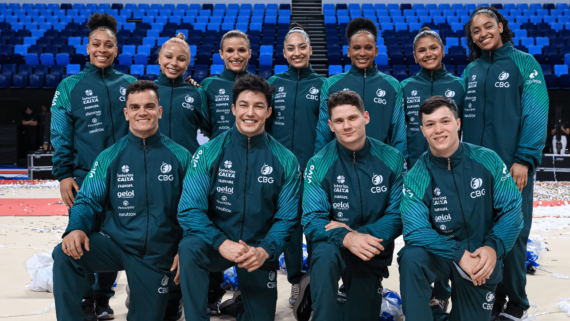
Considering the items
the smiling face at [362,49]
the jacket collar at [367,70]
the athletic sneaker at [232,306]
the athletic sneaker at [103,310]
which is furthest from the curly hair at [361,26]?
the athletic sneaker at [103,310]

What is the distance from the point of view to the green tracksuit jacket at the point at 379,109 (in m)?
3.05

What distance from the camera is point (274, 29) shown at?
13734mm

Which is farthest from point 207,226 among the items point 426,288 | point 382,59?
point 382,59

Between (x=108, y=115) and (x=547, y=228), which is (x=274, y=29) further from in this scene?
(x=108, y=115)

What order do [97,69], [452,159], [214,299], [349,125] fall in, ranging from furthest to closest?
[97,69] → [214,299] → [349,125] → [452,159]

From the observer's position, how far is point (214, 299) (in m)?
2.95

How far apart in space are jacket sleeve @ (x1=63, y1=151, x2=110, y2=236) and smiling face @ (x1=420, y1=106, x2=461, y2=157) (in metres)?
1.81

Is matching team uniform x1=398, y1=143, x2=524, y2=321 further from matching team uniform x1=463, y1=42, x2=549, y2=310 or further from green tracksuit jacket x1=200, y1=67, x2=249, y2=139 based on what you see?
green tracksuit jacket x1=200, y1=67, x2=249, y2=139

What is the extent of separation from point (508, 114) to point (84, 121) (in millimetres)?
2759

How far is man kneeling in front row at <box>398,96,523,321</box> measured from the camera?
7.03 ft

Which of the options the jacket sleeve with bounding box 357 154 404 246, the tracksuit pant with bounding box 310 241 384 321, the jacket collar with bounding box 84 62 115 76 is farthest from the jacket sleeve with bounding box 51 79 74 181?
the jacket sleeve with bounding box 357 154 404 246

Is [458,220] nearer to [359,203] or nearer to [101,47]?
[359,203]

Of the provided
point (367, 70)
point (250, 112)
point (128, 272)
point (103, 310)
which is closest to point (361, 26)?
point (367, 70)

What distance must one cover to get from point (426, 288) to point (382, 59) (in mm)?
10003
